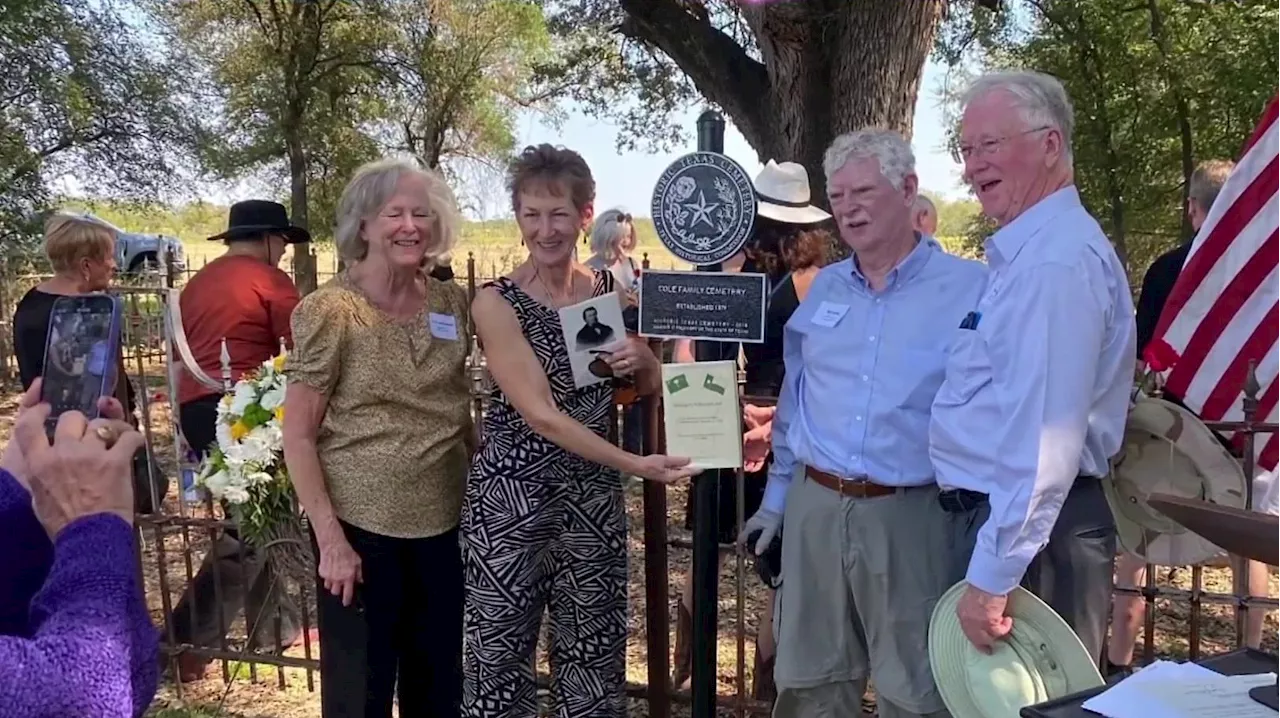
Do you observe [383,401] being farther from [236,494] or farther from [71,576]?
[71,576]

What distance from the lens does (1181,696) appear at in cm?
171

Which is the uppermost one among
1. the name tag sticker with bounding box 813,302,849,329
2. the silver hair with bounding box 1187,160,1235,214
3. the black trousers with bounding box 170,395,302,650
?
the silver hair with bounding box 1187,160,1235,214

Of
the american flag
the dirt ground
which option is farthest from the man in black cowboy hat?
the american flag

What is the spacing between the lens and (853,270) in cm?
252

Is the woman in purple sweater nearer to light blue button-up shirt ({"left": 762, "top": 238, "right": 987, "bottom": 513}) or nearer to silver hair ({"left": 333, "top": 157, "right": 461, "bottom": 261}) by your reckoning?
silver hair ({"left": 333, "top": 157, "right": 461, "bottom": 261})

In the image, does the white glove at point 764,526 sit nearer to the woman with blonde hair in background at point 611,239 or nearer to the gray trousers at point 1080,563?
the gray trousers at point 1080,563

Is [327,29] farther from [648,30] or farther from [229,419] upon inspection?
[229,419]

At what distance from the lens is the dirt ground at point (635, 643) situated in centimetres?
409

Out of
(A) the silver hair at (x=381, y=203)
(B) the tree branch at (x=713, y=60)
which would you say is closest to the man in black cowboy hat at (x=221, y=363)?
(A) the silver hair at (x=381, y=203)

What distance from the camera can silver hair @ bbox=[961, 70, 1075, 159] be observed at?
2.16 meters

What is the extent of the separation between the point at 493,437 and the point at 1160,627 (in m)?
3.68

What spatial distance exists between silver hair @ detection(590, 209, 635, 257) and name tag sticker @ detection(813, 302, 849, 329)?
4405 millimetres

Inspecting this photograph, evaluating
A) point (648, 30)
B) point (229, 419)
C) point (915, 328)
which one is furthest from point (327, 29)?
point (915, 328)

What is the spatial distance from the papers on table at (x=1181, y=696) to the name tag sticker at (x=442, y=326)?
1802mm
